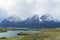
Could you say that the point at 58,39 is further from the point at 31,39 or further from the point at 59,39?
the point at 31,39

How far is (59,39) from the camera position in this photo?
286 ft

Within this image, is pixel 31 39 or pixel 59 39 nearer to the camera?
pixel 59 39

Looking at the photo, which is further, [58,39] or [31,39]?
[31,39]

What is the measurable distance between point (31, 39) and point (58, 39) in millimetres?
18536

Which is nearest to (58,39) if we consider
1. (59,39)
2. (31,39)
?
(59,39)

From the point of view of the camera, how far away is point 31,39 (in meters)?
99.1

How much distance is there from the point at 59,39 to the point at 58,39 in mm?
636

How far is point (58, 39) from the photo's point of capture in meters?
87.5

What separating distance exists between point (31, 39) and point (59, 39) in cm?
1917
